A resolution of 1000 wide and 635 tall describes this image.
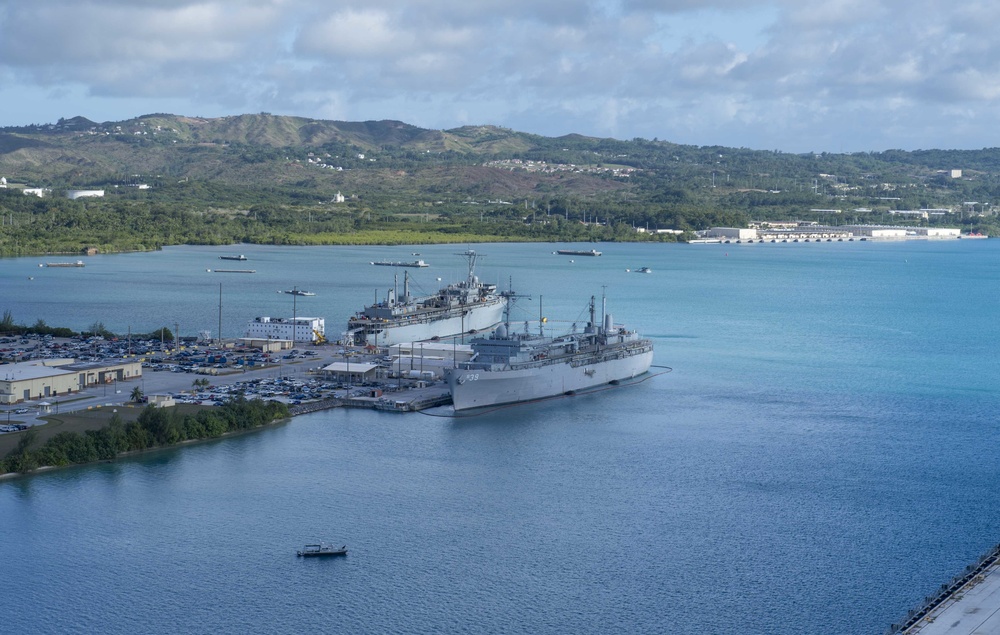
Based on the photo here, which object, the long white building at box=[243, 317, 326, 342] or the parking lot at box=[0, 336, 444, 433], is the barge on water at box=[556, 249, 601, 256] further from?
the parking lot at box=[0, 336, 444, 433]

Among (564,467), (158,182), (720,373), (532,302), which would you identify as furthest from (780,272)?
(158,182)

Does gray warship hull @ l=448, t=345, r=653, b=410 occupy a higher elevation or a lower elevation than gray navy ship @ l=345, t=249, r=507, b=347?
lower

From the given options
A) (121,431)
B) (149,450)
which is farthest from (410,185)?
(121,431)

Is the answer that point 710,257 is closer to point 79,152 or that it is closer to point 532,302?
point 532,302

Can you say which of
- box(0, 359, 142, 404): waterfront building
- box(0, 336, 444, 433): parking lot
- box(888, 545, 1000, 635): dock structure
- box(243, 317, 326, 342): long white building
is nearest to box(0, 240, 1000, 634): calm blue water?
box(888, 545, 1000, 635): dock structure

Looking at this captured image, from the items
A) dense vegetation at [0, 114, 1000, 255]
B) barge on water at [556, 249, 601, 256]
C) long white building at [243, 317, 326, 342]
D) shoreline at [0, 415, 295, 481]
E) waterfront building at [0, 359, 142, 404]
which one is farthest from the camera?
dense vegetation at [0, 114, 1000, 255]

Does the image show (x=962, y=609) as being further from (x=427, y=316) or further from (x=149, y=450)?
(x=427, y=316)
